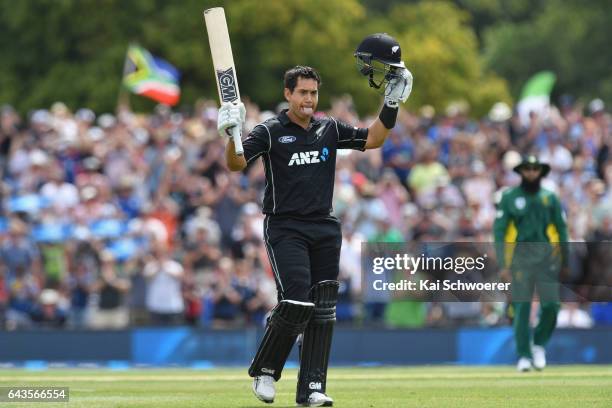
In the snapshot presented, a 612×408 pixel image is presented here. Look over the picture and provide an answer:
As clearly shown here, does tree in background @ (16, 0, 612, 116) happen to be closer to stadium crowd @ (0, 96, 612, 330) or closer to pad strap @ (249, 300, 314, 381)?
stadium crowd @ (0, 96, 612, 330)

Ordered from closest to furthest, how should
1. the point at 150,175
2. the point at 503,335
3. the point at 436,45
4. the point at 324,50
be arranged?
the point at 503,335 → the point at 150,175 → the point at 324,50 → the point at 436,45

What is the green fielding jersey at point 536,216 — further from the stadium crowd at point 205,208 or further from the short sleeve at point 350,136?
the short sleeve at point 350,136

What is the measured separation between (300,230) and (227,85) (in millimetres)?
1275

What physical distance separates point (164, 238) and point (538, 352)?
751 cm

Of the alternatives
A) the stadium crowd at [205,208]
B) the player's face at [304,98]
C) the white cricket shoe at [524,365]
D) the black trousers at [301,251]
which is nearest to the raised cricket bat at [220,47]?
the player's face at [304,98]

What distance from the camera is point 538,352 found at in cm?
1662

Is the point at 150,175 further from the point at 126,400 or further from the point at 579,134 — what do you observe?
the point at 126,400

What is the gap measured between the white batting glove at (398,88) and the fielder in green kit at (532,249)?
3.83 m

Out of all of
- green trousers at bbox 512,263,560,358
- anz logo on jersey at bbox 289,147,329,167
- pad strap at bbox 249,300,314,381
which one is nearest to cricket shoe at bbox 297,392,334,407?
pad strap at bbox 249,300,314,381

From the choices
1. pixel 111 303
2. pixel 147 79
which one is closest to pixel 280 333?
pixel 111 303

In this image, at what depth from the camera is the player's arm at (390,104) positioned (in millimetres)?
12227

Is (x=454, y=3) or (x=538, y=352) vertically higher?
(x=454, y=3)

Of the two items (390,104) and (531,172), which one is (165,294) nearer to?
(531,172)

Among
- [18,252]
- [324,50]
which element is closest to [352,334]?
[18,252]
